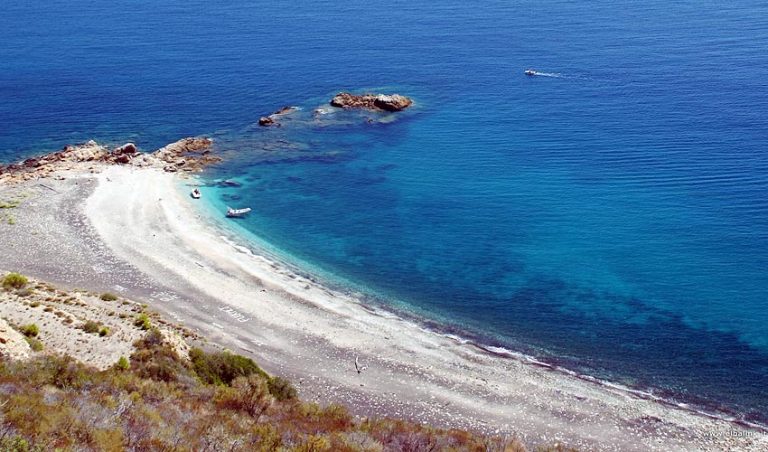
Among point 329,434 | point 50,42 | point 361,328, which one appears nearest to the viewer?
point 329,434

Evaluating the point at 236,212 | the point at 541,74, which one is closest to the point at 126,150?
the point at 236,212

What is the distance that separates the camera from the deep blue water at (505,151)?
45.1 meters

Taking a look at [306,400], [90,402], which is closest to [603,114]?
[306,400]

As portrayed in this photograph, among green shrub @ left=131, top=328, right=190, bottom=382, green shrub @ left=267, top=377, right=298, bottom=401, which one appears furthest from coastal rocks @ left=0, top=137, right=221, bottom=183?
green shrub @ left=267, top=377, right=298, bottom=401

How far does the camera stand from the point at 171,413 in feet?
75.1

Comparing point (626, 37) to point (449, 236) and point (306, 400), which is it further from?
point (306, 400)

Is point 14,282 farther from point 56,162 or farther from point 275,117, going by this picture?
point 275,117

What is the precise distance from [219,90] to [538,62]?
49.9 meters

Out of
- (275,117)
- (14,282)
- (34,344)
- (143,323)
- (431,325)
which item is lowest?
(431,325)

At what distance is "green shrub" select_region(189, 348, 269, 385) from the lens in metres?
32.4

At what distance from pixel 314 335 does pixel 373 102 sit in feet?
165

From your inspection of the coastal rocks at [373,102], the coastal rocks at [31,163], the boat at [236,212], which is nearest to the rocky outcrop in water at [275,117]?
the coastal rocks at [373,102]

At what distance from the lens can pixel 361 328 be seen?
141ft

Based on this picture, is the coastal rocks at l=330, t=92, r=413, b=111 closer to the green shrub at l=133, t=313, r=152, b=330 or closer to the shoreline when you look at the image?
the shoreline
